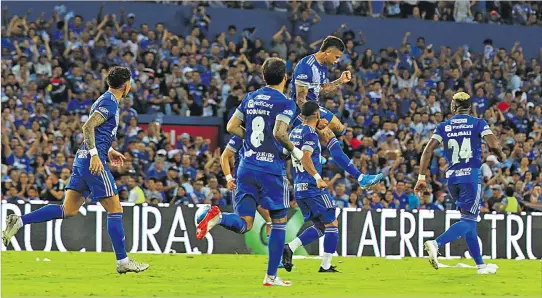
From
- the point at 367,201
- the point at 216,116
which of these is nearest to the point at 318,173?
the point at 367,201

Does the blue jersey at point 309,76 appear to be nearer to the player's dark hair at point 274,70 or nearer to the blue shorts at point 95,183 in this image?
the player's dark hair at point 274,70

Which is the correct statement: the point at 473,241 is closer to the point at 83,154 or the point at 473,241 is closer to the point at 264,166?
the point at 264,166

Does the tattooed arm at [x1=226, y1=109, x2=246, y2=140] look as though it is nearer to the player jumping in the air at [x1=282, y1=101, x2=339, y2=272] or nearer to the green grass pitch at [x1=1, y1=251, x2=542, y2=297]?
the green grass pitch at [x1=1, y1=251, x2=542, y2=297]

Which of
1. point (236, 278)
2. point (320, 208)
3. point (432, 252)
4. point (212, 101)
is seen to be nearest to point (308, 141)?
point (320, 208)

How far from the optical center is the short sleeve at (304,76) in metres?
14.8

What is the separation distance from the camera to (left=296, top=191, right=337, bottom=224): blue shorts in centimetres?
1538

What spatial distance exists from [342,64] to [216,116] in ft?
13.1

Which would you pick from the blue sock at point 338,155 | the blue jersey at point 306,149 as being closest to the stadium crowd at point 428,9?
the blue sock at point 338,155

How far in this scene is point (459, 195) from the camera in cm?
1538

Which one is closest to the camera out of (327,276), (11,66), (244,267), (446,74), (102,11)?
(327,276)

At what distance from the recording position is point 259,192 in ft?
40.9

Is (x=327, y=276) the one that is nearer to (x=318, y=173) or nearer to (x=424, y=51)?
(x=318, y=173)

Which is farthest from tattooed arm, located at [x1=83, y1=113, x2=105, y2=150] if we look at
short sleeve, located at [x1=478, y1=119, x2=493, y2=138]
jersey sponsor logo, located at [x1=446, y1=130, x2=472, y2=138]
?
short sleeve, located at [x1=478, y1=119, x2=493, y2=138]

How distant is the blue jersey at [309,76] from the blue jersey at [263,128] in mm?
2468
